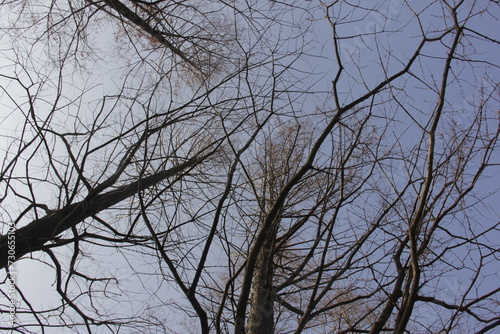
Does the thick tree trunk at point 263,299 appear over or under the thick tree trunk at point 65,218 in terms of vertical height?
under

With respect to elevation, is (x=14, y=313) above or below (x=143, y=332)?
above

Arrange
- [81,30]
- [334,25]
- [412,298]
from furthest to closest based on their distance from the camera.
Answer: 1. [81,30]
2. [334,25]
3. [412,298]

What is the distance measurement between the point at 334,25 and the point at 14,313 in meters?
3.11

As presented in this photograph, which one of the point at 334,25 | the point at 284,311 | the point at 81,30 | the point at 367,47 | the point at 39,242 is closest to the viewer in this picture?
the point at 334,25

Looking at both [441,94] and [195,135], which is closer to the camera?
[441,94]

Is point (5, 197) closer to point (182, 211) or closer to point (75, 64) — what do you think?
point (75, 64)

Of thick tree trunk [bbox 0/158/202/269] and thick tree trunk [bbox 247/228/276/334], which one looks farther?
thick tree trunk [bbox 247/228/276/334]

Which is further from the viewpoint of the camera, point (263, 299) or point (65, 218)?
point (263, 299)

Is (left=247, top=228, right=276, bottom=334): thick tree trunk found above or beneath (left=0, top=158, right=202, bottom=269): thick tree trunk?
beneath

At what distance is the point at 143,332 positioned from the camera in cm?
278

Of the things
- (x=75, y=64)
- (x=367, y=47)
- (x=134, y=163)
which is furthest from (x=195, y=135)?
(x=367, y=47)

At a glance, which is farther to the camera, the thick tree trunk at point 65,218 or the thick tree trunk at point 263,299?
the thick tree trunk at point 263,299

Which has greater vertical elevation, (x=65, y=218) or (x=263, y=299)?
(x=65, y=218)

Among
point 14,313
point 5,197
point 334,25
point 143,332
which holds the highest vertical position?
point 334,25
